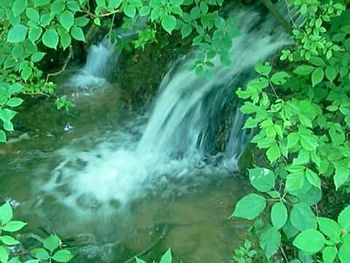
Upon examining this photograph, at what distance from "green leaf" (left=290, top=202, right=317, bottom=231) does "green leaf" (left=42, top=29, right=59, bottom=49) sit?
1104 mm

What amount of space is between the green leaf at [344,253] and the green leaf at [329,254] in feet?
0.05

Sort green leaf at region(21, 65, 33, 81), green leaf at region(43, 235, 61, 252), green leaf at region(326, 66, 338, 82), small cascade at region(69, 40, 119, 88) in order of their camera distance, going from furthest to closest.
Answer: small cascade at region(69, 40, 119, 88), green leaf at region(21, 65, 33, 81), green leaf at region(326, 66, 338, 82), green leaf at region(43, 235, 61, 252)

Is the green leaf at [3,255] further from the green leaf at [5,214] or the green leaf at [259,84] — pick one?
the green leaf at [259,84]

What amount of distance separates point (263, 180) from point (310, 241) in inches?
14.8

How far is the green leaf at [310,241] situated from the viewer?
5.07 feet

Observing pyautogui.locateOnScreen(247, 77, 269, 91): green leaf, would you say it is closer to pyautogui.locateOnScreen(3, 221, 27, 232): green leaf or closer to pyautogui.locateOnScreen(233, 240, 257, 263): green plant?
pyautogui.locateOnScreen(233, 240, 257, 263): green plant

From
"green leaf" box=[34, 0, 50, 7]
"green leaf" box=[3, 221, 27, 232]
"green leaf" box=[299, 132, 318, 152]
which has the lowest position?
"green leaf" box=[299, 132, 318, 152]

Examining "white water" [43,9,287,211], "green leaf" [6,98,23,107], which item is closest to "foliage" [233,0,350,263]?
"green leaf" [6,98,23,107]

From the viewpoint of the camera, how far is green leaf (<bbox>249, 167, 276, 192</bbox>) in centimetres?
186

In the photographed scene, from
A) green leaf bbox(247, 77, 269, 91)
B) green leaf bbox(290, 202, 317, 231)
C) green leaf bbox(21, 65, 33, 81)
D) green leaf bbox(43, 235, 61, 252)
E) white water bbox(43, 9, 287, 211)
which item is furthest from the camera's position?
white water bbox(43, 9, 287, 211)

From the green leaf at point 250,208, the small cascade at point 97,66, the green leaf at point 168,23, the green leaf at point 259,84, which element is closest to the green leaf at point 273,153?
the green leaf at point 250,208

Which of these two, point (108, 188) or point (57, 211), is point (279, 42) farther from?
point (57, 211)

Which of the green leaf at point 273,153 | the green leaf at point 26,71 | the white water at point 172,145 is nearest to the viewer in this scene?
the green leaf at point 273,153

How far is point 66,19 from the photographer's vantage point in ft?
6.97
